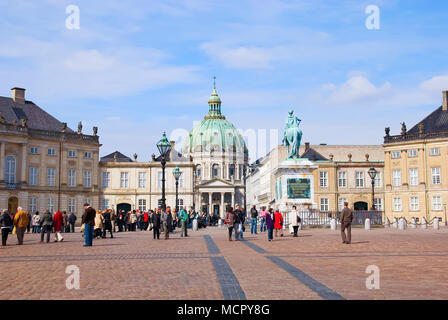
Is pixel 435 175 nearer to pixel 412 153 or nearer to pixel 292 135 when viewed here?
pixel 412 153

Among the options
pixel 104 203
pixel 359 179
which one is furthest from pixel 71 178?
pixel 359 179

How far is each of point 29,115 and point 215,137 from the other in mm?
92587

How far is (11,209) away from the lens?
66.3 meters

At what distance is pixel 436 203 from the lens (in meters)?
64.6

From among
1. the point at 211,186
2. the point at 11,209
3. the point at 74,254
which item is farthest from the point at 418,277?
the point at 211,186

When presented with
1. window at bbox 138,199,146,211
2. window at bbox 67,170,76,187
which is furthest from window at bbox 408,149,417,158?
window at bbox 67,170,76,187

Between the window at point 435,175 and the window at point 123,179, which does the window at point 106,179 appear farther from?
the window at point 435,175

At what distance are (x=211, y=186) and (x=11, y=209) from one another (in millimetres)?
69323

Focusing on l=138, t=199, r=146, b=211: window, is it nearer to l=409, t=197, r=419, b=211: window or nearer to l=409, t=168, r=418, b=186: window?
l=409, t=197, r=419, b=211: window

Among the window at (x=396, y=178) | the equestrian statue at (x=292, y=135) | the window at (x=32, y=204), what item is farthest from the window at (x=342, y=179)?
the equestrian statue at (x=292, y=135)

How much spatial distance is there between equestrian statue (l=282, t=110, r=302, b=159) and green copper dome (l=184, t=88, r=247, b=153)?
120504mm

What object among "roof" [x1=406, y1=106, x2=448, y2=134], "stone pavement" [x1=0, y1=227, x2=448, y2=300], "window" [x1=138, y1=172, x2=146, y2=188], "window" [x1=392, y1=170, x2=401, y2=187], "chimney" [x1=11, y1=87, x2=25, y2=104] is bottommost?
"stone pavement" [x1=0, y1=227, x2=448, y2=300]

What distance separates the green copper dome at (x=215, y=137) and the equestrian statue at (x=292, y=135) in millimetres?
120504

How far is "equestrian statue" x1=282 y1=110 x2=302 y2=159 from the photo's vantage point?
1410 inches
